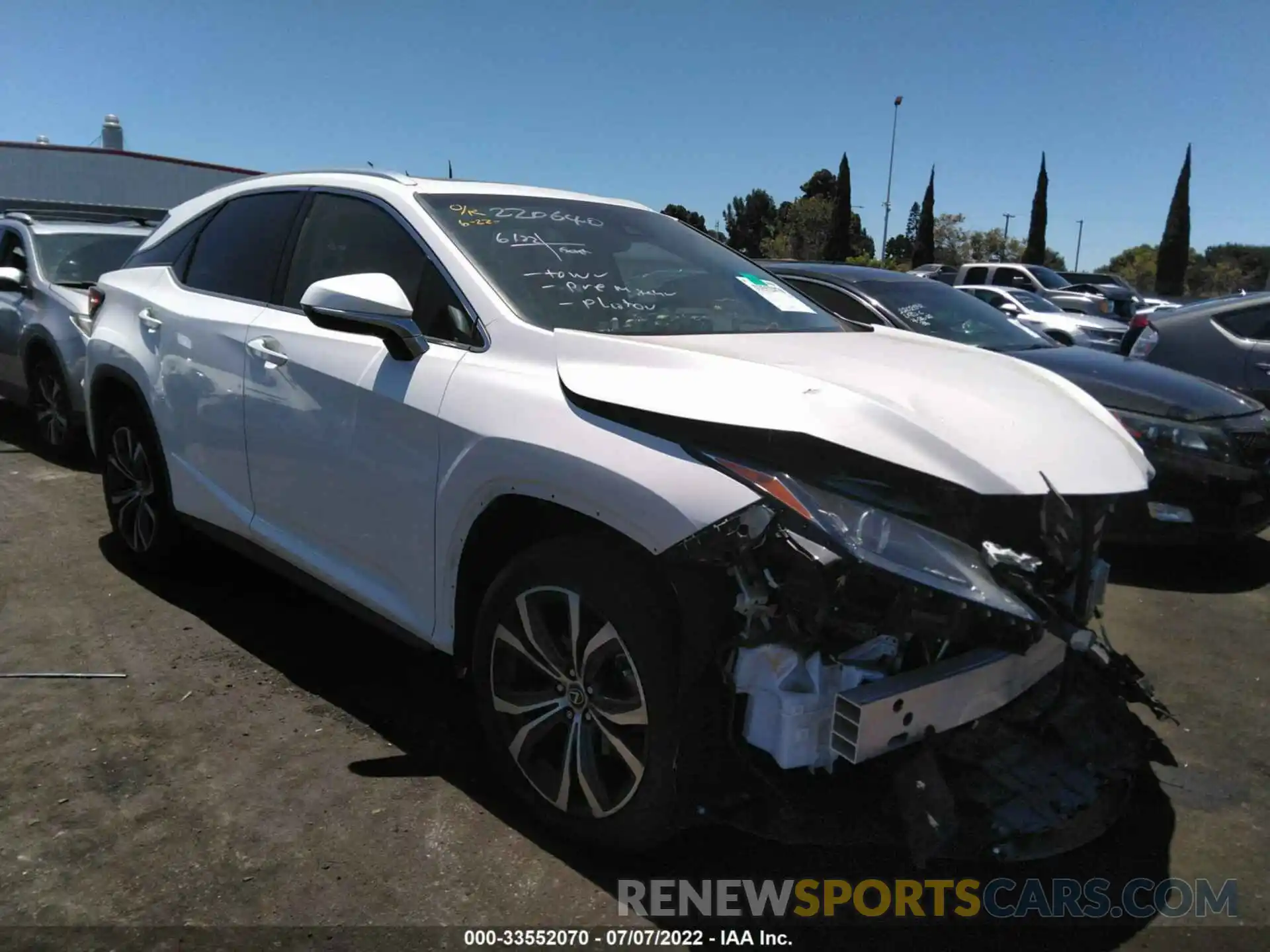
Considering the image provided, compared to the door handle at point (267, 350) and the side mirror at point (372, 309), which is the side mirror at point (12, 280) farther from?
the side mirror at point (372, 309)

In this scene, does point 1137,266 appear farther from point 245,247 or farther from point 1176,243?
point 245,247

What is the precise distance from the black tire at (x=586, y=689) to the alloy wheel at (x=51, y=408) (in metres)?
5.64

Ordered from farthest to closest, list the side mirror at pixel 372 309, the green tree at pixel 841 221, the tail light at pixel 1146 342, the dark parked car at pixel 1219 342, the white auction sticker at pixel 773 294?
the green tree at pixel 841 221 < the tail light at pixel 1146 342 < the dark parked car at pixel 1219 342 < the white auction sticker at pixel 773 294 < the side mirror at pixel 372 309

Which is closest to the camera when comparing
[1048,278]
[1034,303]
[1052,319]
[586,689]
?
[586,689]

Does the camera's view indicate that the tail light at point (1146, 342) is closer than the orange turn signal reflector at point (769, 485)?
No

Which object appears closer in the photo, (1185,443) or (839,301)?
(1185,443)

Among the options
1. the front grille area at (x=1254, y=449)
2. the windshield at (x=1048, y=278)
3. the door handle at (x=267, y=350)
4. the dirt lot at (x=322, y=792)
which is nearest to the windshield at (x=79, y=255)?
the dirt lot at (x=322, y=792)

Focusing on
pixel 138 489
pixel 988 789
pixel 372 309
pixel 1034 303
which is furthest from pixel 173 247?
pixel 1034 303

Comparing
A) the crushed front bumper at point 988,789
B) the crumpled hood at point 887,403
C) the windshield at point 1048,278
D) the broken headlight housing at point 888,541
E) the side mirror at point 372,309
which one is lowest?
the crushed front bumper at point 988,789

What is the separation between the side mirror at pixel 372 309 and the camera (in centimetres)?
282

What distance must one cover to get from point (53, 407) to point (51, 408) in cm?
4

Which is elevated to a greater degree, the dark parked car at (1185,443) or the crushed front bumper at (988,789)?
the dark parked car at (1185,443)

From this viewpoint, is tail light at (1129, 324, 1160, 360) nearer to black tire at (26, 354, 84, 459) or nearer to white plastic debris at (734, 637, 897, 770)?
white plastic debris at (734, 637, 897, 770)

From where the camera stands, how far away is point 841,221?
180 feet
